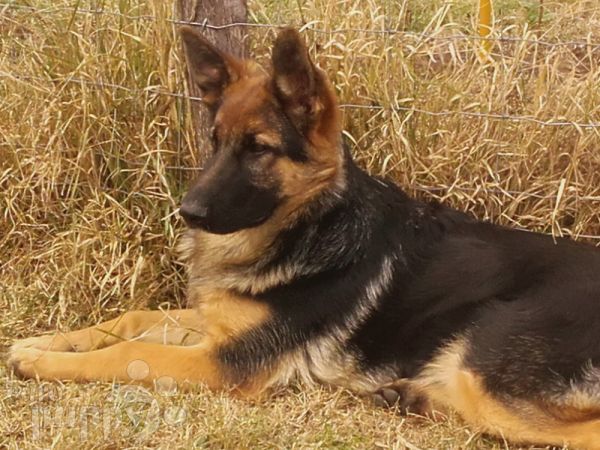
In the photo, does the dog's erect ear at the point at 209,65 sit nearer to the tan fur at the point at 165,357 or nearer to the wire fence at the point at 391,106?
the wire fence at the point at 391,106

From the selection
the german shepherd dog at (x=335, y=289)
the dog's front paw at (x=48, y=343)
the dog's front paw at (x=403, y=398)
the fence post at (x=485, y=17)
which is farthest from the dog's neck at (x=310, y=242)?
the fence post at (x=485, y=17)

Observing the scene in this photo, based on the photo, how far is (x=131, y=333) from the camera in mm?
4719

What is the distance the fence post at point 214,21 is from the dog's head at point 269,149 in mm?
728

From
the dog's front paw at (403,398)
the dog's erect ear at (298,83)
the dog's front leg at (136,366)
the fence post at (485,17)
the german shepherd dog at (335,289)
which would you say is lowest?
the dog's front paw at (403,398)

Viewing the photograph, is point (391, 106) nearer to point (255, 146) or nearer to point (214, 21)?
point (214, 21)

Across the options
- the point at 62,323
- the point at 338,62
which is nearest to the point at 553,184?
the point at 338,62

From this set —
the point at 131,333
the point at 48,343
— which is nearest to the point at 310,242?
the point at 131,333

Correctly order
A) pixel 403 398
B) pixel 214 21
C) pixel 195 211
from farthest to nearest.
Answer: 1. pixel 214 21
2. pixel 403 398
3. pixel 195 211

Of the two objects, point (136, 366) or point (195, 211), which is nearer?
point (195, 211)

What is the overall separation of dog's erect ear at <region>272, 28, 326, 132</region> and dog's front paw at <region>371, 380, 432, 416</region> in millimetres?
1212

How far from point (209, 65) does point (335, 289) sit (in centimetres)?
118

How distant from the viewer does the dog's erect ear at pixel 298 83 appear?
396 centimetres

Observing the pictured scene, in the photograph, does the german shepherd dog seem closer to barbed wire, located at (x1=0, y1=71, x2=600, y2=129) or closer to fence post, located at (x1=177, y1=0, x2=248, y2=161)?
fence post, located at (x1=177, y1=0, x2=248, y2=161)

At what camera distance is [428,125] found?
17.0 ft
